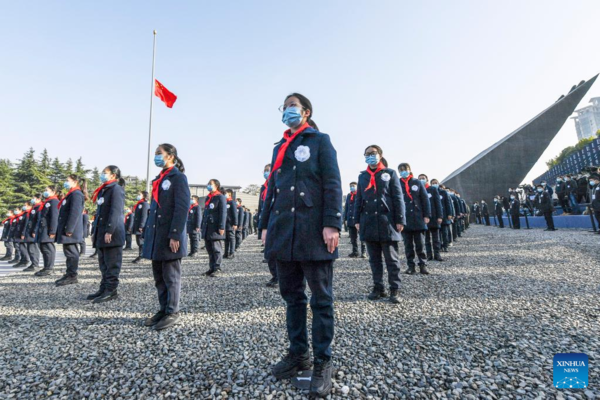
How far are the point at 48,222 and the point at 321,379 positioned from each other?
790cm

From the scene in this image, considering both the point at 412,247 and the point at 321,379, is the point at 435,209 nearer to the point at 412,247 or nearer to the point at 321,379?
the point at 412,247

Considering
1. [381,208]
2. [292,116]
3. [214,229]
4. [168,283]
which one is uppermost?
[292,116]

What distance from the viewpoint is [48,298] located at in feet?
15.9

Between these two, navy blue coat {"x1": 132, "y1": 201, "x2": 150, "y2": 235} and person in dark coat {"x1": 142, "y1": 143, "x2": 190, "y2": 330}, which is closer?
person in dark coat {"x1": 142, "y1": 143, "x2": 190, "y2": 330}

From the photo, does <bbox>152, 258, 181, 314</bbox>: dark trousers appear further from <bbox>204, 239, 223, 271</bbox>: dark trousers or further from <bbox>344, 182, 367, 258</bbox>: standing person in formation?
<bbox>344, 182, 367, 258</bbox>: standing person in formation

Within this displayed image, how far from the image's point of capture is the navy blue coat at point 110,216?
15.3 ft

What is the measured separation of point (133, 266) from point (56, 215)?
2483mm

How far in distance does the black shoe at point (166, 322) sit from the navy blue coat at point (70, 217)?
374 cm

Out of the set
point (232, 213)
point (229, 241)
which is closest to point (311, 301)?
point (232, 213)

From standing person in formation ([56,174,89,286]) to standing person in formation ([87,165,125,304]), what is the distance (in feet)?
4.50

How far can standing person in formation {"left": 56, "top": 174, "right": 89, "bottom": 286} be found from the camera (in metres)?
5.75

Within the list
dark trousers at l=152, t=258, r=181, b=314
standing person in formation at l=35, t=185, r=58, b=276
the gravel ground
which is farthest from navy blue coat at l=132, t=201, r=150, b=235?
dark trousers at l=152, t=258, r=181, b=314

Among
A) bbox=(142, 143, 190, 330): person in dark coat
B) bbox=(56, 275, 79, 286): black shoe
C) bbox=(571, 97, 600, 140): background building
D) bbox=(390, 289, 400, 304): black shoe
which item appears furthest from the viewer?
bbox=(571, 97, 600, 140): background building

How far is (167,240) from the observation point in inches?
139
